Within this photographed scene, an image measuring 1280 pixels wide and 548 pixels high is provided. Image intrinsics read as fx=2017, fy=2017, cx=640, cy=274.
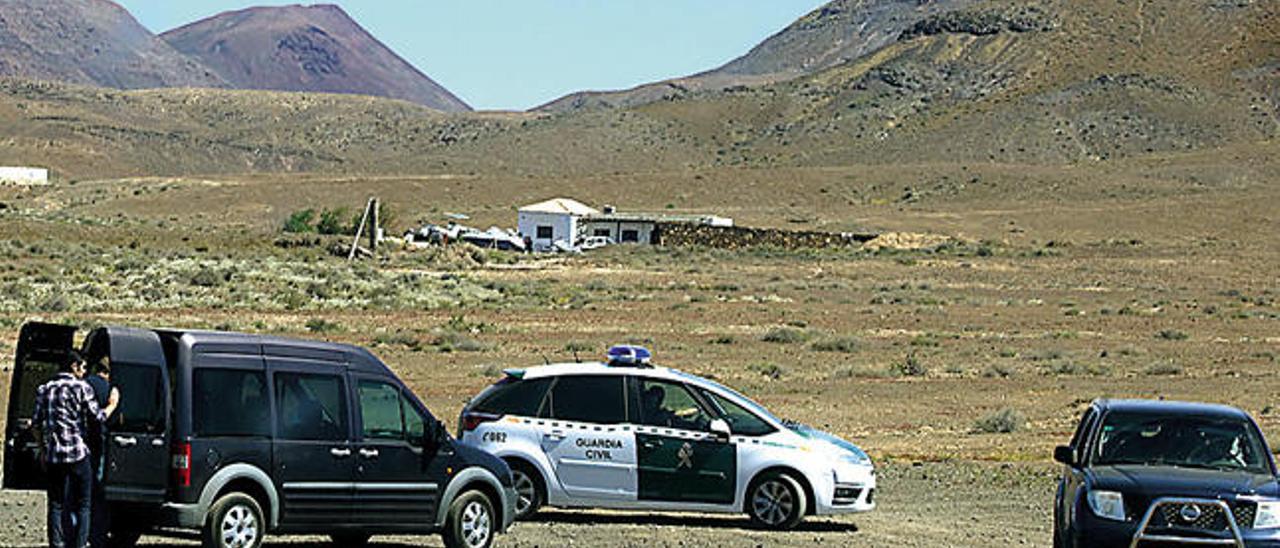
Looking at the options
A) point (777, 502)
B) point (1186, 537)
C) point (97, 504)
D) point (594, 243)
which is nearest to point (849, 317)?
point (777, 502)

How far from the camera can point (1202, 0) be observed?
6875 inches

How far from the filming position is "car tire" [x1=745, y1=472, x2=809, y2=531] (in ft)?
60.6

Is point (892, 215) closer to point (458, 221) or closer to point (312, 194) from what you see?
point (458, 221)

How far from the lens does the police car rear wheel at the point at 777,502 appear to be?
60.6 ft

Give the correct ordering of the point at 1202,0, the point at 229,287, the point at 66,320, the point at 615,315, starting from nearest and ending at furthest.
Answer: the point at 66,320
the point at 615,315
the point at 229,287
the point at 1202,0

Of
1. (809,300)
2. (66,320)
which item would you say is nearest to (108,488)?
(66,320)

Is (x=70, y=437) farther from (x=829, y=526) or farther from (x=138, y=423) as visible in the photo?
(x=829, y=526)

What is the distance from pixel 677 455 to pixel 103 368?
5895 millimetres

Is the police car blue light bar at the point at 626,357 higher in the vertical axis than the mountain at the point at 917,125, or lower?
lower

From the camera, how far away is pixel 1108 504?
48.4 ft

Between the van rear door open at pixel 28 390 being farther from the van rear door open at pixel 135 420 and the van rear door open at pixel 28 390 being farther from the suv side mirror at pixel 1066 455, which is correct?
the suv side mirror at pixel 1066 455

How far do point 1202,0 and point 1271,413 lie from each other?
150457 millimetres

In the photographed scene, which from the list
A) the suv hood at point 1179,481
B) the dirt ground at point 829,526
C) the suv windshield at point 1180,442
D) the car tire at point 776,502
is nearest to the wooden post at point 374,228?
the dirt ground at point 829,526

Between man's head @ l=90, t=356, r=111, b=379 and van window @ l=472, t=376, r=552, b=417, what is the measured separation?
4736 millimetres
